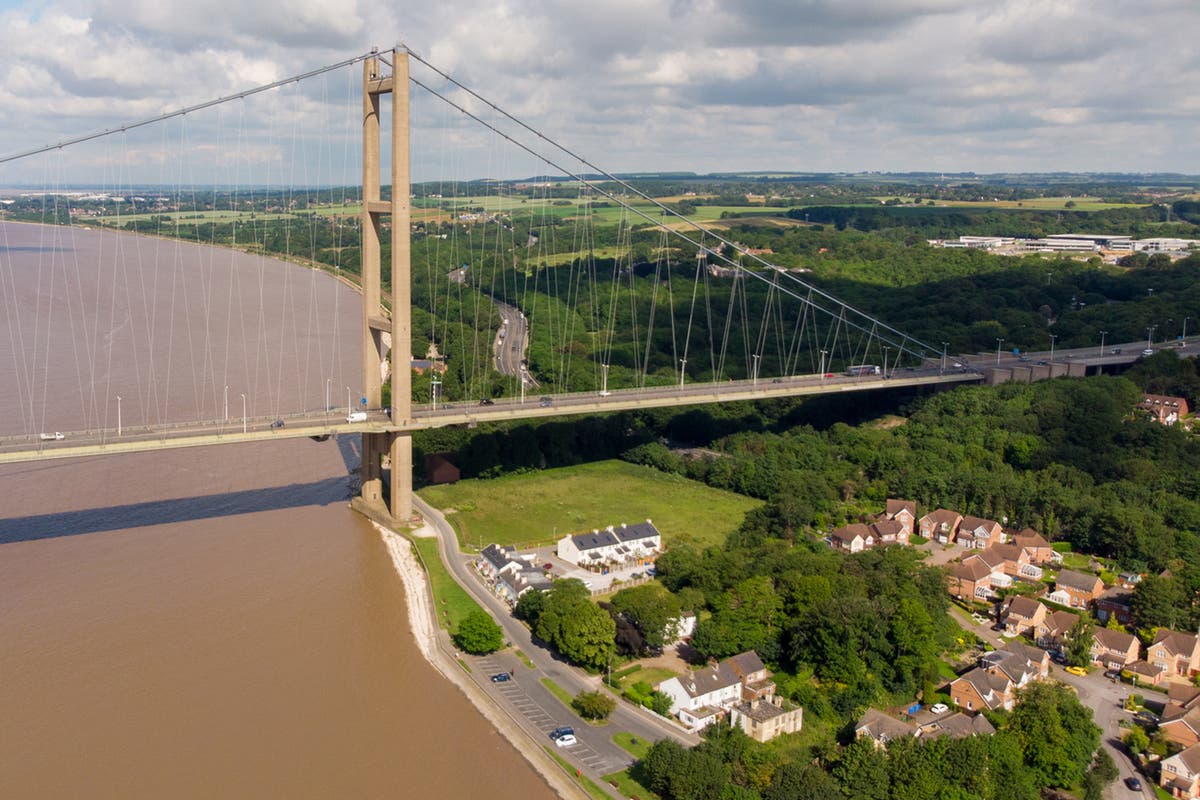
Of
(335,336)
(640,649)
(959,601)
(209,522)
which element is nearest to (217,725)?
(640,649)

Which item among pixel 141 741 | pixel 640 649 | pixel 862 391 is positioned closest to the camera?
pixel 141 741

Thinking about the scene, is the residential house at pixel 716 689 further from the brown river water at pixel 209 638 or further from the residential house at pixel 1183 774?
the residential house at pixel 1183 774

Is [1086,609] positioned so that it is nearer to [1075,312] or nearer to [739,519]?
[739,519]

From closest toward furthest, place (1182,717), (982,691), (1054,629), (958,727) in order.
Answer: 1. (958,727)
2. (1182,717)
3. (982,691)
4. (1054,629)

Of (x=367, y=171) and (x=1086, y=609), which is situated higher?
(x=367, y=171)

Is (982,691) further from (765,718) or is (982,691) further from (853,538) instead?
(853,538)

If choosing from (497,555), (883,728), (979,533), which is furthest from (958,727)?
(979,533)
